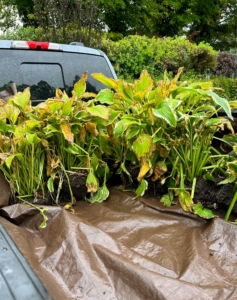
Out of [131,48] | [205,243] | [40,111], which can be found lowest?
[205,243]

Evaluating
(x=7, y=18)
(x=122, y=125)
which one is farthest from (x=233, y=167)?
(x=7, y=18)

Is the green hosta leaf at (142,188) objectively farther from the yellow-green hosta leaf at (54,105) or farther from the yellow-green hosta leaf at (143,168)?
the yellow-green hosta leaf at (54,105)

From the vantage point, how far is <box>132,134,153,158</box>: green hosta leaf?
1.74 meters

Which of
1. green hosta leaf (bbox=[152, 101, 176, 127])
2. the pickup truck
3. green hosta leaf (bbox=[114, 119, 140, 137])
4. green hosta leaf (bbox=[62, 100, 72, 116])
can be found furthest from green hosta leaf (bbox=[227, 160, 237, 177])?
the pickup truck

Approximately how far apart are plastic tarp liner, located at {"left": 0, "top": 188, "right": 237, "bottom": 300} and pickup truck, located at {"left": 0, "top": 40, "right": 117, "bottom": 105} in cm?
139

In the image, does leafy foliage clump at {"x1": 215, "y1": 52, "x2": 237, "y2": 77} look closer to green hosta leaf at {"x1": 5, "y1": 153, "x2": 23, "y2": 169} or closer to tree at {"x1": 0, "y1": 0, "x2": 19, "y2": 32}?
tree at {"x1": 0, "y1": 0, "x2": 19, "y2": 32}

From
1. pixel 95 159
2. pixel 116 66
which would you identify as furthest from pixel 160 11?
pixel 95 159

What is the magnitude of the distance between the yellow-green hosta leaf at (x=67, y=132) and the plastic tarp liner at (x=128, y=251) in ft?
1.12

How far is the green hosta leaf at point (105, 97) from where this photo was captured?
188 cm

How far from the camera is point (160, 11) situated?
647 inches

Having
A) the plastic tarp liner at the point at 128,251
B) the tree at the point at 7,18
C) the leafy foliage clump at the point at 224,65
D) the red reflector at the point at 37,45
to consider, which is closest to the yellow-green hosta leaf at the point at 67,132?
the plastic tarp liner at the point at 128,251

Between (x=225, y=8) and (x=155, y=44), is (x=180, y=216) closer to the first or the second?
(x=155, y=44)

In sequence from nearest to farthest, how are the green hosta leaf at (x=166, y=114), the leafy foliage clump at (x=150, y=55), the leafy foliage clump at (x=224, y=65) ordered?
the green hosta leaf at (x=166, y=114)
the leafy foliage clump at (x=150, y=55)
the leafy foliage clump at (x=224, y=65)

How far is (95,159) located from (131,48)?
7523 mm
